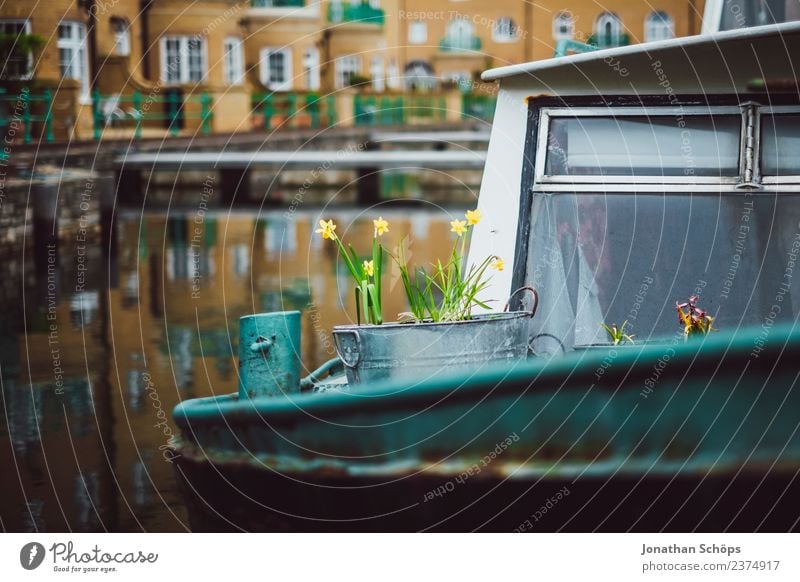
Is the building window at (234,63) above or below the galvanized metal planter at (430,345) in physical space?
above

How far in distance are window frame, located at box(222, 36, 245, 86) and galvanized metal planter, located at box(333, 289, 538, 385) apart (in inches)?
1166

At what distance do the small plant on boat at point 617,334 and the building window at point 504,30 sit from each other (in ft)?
103

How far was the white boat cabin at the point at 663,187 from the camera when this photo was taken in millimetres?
3867

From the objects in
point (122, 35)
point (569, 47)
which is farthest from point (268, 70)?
point (569, 47)

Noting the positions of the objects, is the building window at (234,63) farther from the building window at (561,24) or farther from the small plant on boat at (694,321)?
the small plant on boat at (694,321)

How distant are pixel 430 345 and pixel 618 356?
21.6 inches

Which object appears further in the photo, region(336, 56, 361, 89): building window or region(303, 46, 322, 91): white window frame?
region(336, 56, 361, 89): building window

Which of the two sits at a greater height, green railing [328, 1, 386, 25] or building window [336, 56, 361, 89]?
green railing [328, 1, 386, 25]

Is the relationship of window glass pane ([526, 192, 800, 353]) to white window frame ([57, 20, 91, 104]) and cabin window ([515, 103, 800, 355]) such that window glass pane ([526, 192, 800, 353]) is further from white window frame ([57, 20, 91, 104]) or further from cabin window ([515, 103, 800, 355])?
white window frame ([57, 20, 91, 104])

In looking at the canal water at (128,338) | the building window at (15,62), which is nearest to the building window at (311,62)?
the building window at (15,62)

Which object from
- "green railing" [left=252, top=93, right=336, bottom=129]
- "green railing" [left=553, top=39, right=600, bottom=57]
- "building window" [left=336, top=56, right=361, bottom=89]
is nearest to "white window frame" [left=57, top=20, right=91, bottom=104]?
"green railing" [left=252, top=93, right=336, bottom=129]

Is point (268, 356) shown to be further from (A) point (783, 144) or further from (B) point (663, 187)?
(A) point (783, 144)

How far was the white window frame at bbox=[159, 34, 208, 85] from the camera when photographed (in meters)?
31.5

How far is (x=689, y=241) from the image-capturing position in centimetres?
400
